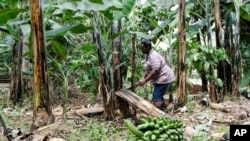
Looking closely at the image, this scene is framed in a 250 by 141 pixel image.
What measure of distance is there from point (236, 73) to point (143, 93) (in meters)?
2.03

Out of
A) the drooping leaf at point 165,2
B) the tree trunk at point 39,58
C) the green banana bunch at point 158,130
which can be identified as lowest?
the green banana bunch at point 158,130

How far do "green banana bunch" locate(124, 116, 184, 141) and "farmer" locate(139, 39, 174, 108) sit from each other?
1.65m

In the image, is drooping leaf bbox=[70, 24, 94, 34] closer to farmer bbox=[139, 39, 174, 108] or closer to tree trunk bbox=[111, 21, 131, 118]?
tree trunk bbox=[111, 21, 131, 118]

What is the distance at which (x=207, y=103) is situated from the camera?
222 inches

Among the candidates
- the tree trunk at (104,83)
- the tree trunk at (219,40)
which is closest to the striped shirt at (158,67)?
the tree trunk at (104,83)

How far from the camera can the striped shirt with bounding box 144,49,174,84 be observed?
203 inches

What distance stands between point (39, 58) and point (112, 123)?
4.81 ft

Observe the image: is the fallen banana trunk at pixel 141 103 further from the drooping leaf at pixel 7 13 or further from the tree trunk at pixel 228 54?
the tree trunk at pixel 228 54

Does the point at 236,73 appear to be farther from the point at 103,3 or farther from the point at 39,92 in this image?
the point at 39,92

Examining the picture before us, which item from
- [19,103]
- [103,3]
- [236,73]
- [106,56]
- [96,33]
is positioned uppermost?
[103,3]

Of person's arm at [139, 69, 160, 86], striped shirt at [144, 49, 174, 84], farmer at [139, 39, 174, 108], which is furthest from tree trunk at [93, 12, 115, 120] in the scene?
striped shirt at [144, 49, 174, 84]

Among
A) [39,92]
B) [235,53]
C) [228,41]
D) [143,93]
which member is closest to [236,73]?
[235,53]

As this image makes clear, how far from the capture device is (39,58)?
12.1 feet

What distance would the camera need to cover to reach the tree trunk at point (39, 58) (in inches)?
145
